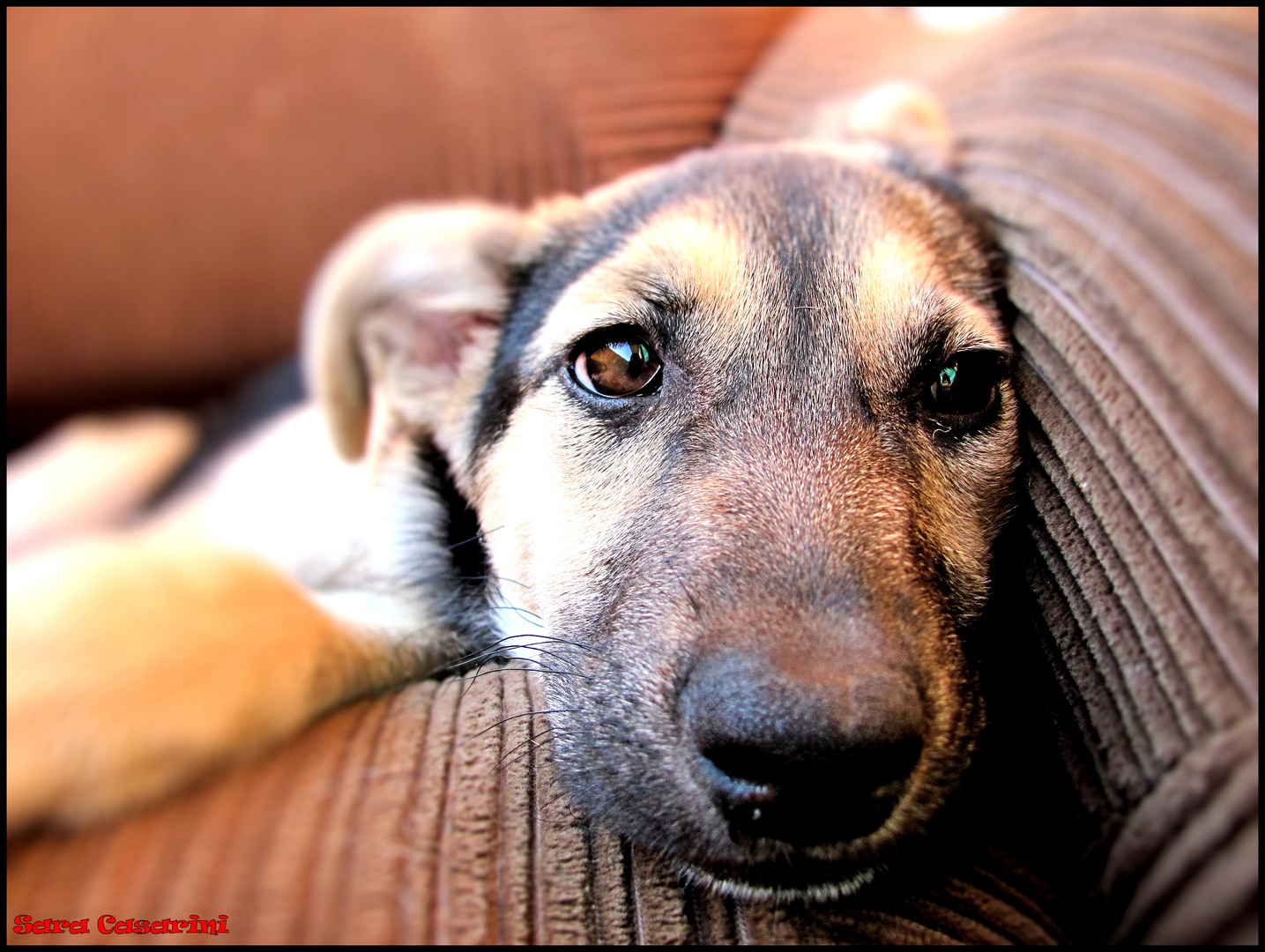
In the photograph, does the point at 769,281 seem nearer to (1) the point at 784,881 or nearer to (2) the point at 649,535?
(2) the point at 649,535

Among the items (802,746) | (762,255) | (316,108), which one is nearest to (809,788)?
(802,746)

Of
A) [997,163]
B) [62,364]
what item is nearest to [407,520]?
[997,163]

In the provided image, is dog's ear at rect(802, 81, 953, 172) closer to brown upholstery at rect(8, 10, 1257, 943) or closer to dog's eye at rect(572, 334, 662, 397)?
brown upholstery at rect(8, 10, 1257, 943)

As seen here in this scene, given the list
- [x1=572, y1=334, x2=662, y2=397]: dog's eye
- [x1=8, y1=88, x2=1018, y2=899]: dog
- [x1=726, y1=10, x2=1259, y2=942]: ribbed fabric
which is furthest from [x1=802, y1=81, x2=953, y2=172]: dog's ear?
[x1=572, y1=334, x2=662, y2=397]: dog's eye

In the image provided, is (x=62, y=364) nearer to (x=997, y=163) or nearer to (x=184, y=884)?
(x=184, y=884)

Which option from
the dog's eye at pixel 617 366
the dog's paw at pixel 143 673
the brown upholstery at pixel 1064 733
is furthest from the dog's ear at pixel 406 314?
the brown upholstery at pixel 1064 733

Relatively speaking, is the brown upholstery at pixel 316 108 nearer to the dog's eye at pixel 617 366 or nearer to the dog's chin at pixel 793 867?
the dog's eye at pixel 617 366

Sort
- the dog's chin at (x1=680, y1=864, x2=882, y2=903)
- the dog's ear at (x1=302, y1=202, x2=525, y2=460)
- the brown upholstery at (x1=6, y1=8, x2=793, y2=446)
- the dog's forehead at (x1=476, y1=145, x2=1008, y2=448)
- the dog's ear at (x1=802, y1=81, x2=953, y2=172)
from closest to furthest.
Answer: the dog's chin at (x1=680, y1=864, x2=882, y2=903) < the dog's forehead at (x1=476, y1=145, x2=1008, y2=448) < the dog's ear at (x1=302, y1=202, x2=525, y2=460) < the dog's ear at (x1=802, y1=81, x2=953, y2=172) < the brown upholstery at (x1=6, y1=8, x2=793, y2=446)
